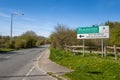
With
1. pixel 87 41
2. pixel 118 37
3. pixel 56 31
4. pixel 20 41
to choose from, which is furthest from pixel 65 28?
pixel 20 41

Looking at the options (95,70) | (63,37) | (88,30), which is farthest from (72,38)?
(95,70)

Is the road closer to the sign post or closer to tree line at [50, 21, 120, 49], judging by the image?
the sign post

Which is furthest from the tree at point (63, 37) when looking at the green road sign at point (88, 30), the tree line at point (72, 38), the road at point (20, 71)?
the road at point (20, 71)

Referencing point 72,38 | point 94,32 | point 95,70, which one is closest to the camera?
point 95,70

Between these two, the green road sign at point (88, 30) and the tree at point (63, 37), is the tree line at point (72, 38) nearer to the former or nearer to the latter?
the tree at point (63, 37)

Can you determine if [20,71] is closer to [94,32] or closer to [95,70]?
[95,70]

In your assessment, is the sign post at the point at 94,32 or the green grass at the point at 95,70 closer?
the green grass at the point at 95,70

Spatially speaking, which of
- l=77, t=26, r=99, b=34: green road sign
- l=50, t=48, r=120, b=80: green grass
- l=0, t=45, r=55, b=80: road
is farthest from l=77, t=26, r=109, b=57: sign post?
l=0, t=45, r=55, b=80: road

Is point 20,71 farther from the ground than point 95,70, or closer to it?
closer to it

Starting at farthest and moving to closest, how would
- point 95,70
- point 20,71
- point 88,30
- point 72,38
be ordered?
point 72,38, point 88,30, point 20,71, point 95,70

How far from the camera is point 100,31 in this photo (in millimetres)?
21844

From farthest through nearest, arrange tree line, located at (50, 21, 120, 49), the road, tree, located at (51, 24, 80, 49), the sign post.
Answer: tree, located at (51, 24, 80, 49) → tree line, located at (50, 21, 120, 49) → the sign post → the road

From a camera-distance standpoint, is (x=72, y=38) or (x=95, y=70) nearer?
(x=95, y=70)

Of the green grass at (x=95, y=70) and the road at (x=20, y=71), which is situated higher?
the green grass at (x=95, y=70)
